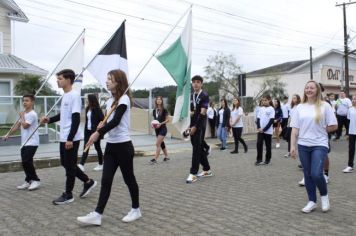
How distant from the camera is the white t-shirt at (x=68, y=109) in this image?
21.1 feet

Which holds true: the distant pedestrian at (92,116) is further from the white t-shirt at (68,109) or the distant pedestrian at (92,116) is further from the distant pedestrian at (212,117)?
the distant pedestrian at (212,117)

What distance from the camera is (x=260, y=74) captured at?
46969 mm

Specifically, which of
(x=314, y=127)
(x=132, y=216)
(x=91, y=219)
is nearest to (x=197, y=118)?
(x=314, y=127)

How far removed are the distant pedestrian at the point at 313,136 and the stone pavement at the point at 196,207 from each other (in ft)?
1.20

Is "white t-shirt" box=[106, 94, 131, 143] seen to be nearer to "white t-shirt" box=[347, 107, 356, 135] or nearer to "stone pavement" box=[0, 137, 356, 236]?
"stone pavement" box=[0, 137, 356, 236]

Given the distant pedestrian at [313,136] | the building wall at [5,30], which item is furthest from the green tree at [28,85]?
the distant pedestrian at [313,136]

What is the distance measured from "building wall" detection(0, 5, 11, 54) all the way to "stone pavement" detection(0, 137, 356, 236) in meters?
17.3

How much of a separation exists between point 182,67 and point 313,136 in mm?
2951

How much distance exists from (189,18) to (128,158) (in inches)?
144

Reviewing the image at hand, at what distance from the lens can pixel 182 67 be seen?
314 inches

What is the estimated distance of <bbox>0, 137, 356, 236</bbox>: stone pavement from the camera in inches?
203

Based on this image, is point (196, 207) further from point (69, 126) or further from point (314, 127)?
point (69, 126)

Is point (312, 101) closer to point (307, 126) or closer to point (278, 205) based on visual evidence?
point (307, 126)

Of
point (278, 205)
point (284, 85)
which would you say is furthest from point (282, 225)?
point (284, 85)
